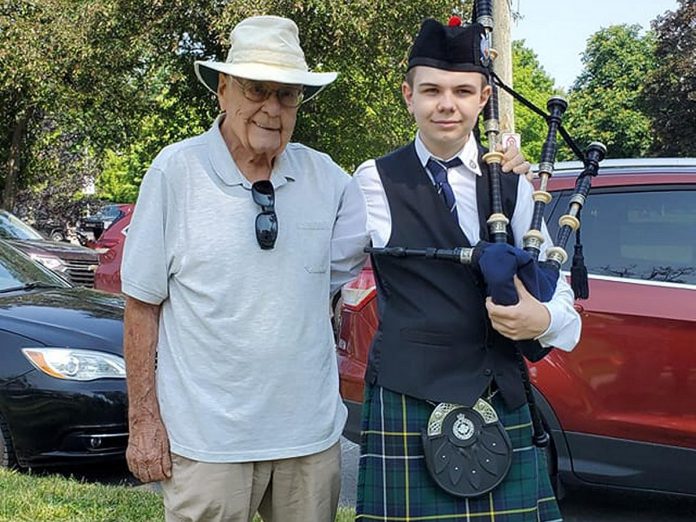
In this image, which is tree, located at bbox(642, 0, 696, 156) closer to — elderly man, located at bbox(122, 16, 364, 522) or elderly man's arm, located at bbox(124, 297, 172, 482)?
elderly man, located at bbox(122, 16, 364, 522)

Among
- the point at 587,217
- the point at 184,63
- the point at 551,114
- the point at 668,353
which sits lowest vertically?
the point at 668,353

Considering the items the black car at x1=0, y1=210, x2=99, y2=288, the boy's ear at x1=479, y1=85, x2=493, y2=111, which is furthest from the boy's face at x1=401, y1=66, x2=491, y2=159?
the black car at x1=0, y1=210, x2=99, y2=288

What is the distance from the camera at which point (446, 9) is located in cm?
1474

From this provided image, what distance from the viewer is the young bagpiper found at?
2.05 m

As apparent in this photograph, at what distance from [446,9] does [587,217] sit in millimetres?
11580

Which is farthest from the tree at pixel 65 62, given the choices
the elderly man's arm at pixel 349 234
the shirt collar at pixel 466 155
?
the shirt collar at pixel 466 155

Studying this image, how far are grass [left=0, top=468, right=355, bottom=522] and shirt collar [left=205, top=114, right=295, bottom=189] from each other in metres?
1.92

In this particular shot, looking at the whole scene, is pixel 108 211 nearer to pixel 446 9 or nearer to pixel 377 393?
pixel 446 9

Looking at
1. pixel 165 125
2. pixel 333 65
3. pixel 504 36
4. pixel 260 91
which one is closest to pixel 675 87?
pixel 333 65

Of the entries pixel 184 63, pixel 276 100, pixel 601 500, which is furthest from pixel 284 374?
pixel 184 63

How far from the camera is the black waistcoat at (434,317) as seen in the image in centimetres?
Result: 205

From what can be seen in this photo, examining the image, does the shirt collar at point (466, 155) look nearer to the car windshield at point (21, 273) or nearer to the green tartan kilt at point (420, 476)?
the green tartan kilt at point (420, 476)

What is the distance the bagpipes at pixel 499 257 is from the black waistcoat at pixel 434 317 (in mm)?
42

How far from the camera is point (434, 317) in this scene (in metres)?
2.06
